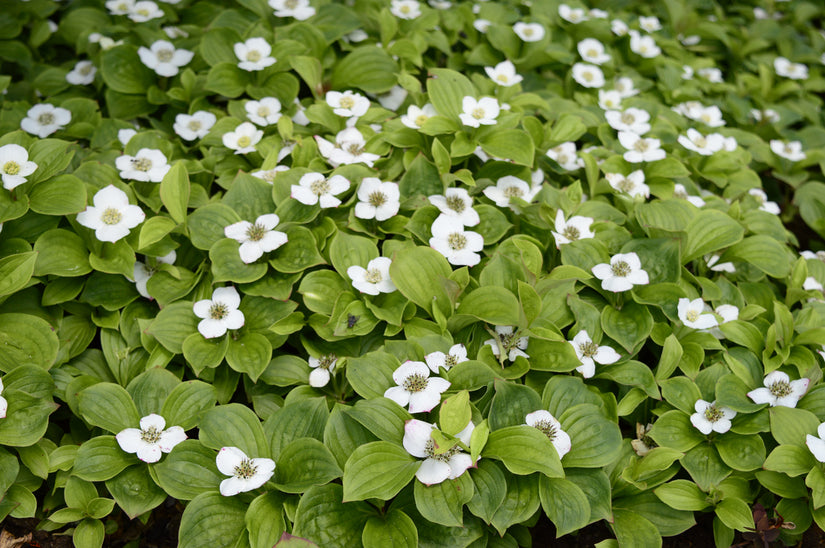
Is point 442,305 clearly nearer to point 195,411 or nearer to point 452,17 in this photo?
point 195,411

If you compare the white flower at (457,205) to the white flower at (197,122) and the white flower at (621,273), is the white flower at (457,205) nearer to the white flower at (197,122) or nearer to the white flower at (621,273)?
the white flower at (621,273)

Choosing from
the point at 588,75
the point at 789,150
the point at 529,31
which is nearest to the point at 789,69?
the point at 789,150

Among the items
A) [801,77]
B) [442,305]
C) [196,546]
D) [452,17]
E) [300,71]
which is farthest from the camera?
[801,77]

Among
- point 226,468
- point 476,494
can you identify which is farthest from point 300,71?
point 476,494

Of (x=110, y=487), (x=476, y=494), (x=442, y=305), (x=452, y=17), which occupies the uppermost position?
(x=452, y=17)

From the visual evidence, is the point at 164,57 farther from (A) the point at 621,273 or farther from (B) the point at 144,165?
(A) the point at 621,273
